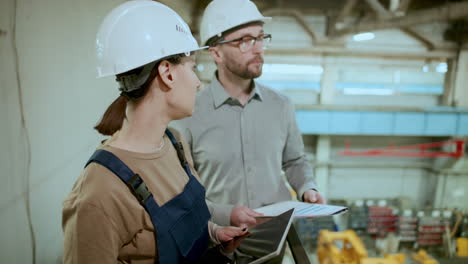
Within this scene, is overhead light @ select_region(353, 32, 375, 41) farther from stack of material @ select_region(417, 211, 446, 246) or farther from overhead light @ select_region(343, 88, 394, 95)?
stack of material @ select_region(417, 211, 446, 246)

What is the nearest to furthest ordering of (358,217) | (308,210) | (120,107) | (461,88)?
(120,107)
(308,210)
(358,217)
(461,88)

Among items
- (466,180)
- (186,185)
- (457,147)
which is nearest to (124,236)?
(186,185)

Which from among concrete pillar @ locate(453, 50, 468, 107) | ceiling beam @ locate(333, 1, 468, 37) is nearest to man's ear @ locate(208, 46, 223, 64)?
ceiling beam @ locate(333, 1, 468, 37)

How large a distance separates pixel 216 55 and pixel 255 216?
115 centimetres

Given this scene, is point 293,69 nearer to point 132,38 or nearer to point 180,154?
point 180,154

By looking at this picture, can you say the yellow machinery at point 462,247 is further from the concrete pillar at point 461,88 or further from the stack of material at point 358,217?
the concrete pillar at point 461,88

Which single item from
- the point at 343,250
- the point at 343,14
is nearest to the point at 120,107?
the point at 343,250

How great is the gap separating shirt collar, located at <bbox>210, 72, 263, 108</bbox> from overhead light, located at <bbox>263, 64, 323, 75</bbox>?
18.7 ft

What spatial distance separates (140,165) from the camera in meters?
0.99

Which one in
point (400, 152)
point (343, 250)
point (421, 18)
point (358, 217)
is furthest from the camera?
point (400, 152)

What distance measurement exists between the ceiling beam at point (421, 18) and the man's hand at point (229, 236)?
665 centimetres

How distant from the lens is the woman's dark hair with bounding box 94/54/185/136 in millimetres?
1028

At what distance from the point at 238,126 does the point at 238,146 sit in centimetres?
14

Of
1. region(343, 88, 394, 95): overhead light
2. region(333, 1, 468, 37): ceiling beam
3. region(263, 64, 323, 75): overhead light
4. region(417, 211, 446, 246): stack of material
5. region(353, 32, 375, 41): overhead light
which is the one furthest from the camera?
region(343, 88, 394, 95): overhead light
